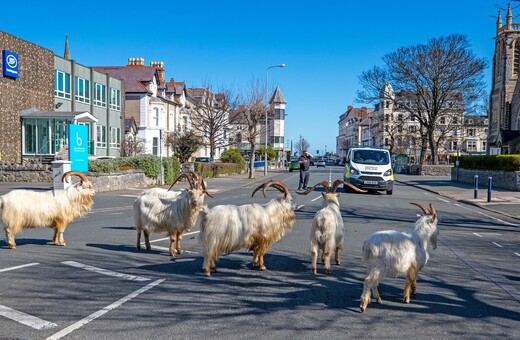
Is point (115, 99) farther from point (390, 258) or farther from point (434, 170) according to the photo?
point (390, 258)

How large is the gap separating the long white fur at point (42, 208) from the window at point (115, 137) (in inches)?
1597

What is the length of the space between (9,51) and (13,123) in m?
4.84

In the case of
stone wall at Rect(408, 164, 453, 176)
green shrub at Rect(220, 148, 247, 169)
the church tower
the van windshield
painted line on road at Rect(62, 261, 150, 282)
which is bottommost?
stone wall at Rect(408, 164, 453, 176)

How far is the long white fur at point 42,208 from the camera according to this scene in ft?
32.5

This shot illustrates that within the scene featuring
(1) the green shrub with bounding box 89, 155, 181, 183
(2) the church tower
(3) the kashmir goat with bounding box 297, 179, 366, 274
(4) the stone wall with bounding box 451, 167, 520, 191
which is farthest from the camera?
(2) the church tower

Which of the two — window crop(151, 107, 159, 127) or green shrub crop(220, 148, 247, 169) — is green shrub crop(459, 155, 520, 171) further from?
window crop(151, 107, 159, 127)

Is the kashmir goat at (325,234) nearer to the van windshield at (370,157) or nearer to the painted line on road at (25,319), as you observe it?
the painted line on road at (25,319)

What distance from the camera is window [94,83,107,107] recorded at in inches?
1867

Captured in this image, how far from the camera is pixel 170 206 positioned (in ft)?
31.7

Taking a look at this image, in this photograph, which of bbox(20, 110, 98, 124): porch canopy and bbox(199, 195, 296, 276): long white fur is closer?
bbox(199, 195, 296, 276): long white fur

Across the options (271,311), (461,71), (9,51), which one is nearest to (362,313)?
(271,311)

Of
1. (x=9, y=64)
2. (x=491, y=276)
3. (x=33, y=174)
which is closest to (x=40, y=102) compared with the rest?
(x=9, y=64)

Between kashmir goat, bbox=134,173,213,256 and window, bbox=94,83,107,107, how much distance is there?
40107 mm

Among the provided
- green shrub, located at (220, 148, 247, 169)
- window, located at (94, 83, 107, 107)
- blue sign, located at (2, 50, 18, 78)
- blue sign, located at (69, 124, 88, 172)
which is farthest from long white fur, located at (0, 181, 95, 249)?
green shrub, located at (220, 148, 247, 169)
